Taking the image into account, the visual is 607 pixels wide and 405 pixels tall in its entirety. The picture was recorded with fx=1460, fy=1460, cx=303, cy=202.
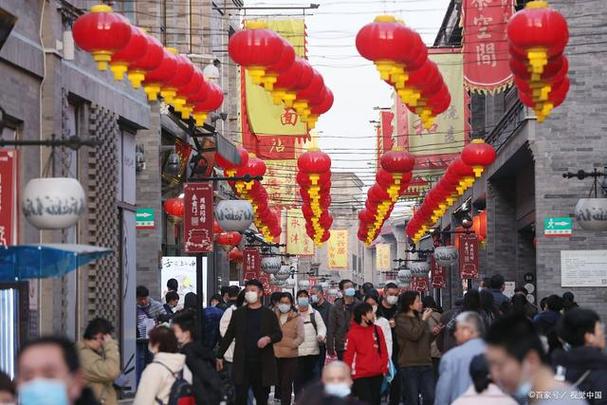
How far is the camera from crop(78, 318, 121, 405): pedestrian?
13164mm

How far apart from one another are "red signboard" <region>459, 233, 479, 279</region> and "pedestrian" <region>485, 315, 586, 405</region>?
31.3 m

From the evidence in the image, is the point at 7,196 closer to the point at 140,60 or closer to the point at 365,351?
the point at 140,60

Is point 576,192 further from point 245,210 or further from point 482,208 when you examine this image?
point 482,208

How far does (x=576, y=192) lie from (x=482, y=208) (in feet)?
51.0

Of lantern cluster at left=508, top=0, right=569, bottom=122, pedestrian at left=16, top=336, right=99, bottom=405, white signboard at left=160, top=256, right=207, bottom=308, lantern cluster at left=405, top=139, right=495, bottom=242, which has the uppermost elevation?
lantern cluster at left=508, top=0, right=569, bottom=122

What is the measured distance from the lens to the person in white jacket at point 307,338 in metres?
22.9

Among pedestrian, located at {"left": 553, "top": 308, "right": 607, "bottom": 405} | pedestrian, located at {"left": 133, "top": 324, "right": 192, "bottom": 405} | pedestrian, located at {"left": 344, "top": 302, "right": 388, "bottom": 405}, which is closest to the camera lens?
pedestrian, located at {"left": 553, "top": 308, "right": 607, "bottom": 405}

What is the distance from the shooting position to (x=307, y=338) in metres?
23.0

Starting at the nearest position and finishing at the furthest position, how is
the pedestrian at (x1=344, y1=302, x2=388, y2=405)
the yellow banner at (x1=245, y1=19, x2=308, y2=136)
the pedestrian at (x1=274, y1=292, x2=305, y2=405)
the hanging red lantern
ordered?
1. the hanging red lantern
2. the pedestrian at (x1=344, y1=302, x2=388, y2=405)
3. the pedestrian at (x1=274, y1=292, x2=305, y2=405)
4. the yellow banner at (x1=245, y1=19, x2=308, y2=136)

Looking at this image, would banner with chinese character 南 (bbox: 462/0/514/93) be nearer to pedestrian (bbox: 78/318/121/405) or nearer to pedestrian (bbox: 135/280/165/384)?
pedestrian (bbox: 135/280/165/384)

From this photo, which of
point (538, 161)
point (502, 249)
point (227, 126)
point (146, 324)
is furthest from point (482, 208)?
point (146, 324)

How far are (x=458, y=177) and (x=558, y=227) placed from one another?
2.86m

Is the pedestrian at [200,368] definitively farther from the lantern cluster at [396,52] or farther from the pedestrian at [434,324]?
the pedestrian at [434,324]

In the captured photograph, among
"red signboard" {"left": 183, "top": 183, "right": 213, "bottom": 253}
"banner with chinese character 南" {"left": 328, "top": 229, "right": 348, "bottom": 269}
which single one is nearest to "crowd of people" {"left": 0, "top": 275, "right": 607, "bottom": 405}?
"red signboard" {"left": 183, "top": 183, "right": 213, "bottom": 253}
